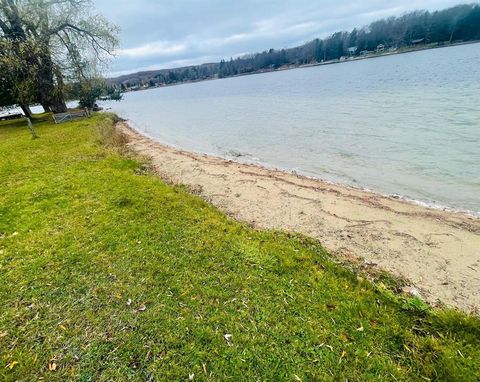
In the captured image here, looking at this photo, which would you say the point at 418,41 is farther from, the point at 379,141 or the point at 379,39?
the point at 379,141

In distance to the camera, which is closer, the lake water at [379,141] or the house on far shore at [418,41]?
the lake water at [379,141]

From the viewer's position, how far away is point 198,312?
11.3 ft

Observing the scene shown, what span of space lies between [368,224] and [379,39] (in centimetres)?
12980

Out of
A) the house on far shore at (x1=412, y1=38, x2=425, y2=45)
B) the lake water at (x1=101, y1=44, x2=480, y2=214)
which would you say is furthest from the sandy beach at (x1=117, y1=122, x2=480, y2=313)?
the house on far shore at (x1=412, y1=38, x2=425, y2=45)

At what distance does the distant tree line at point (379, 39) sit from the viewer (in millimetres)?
85312

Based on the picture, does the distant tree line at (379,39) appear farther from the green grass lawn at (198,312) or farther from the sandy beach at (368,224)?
the green grass lawn at (198,312)

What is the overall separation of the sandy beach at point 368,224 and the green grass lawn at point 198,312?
84 centimetres

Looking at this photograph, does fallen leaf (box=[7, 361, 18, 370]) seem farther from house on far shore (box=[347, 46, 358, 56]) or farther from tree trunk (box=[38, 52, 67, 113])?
house on far shore (box=[347, 46, 358, 56])

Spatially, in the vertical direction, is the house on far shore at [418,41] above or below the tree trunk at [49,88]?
below

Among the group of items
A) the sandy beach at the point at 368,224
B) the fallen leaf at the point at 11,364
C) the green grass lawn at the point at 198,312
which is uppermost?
the fallen leaf at the point at 11,364

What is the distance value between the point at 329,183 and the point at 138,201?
20.1 ft

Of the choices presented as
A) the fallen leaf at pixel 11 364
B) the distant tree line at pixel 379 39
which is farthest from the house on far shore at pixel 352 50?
the fallen leaf at pixel 11 364

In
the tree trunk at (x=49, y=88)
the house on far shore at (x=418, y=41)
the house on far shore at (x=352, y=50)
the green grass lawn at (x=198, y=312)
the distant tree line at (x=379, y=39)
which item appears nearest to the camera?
the green grass lawn at (x=198, y=312)

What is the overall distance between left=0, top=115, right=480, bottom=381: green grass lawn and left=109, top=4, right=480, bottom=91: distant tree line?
5613 cm
